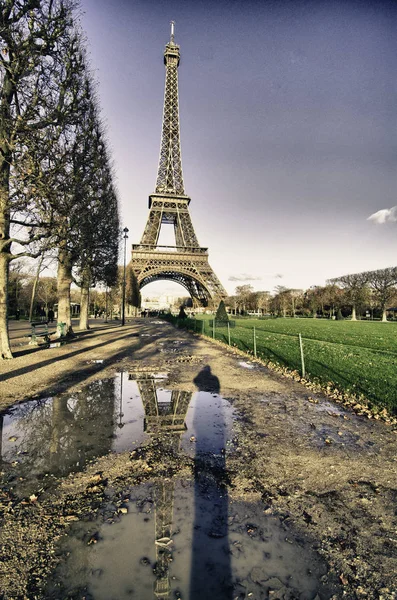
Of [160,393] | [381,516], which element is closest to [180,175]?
[160,393]

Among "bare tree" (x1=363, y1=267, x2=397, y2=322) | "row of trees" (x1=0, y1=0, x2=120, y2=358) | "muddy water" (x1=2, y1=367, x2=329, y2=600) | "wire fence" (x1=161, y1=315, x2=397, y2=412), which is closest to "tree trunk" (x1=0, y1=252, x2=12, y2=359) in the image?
"row of trees" (x1=0, y1=0, x2=120, y2=358)

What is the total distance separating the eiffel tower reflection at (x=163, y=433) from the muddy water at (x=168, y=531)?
10 millimetres

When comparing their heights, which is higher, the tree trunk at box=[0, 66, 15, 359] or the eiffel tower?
the eiffel tower

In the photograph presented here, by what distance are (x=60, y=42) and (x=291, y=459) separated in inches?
562

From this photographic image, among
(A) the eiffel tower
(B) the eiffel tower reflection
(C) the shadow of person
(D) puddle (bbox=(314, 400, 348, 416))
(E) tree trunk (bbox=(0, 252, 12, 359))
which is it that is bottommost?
(D) puddle (bbox=(314, 400, 348, 416))

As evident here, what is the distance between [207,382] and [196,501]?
16.3 feet

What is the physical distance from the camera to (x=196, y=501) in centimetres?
288

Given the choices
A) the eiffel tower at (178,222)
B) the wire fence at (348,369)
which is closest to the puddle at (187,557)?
the wire fence at (348,369)

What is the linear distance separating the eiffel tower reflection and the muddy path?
2cm

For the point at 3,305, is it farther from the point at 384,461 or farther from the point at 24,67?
the point at 384,461

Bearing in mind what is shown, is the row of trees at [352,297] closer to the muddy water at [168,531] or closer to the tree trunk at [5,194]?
the tree trunk at [5,194]

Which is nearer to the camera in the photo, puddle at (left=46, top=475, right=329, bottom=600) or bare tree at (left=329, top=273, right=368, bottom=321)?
puddle at (left=46, top=475, right=329, bottom=600)

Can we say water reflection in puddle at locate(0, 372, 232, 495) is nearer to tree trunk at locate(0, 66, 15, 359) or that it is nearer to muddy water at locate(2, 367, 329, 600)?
muddy water at locate(2, 367, 329, 600)

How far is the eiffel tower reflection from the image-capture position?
2.13 metres
